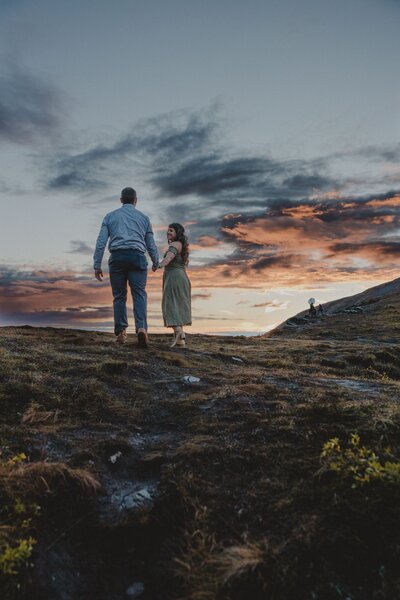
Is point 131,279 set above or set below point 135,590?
above

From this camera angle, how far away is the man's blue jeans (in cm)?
1227

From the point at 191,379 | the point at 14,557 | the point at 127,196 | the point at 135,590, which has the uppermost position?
the point at 127,196

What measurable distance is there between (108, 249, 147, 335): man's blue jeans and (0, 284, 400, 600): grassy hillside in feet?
18.5

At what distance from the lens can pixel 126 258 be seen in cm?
1222

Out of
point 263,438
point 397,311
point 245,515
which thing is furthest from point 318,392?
point 397,311

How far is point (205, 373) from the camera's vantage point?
966 centimetres

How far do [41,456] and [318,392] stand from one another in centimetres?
452

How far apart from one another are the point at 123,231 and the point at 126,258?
0.81m

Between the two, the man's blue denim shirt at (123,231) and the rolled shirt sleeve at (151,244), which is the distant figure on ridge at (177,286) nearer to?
the rolled shirt sleeve at (151,244)

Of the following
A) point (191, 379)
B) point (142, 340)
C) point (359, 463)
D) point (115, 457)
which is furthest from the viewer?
point (142, 340)

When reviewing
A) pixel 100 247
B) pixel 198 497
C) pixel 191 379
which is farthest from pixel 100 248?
pixel 198 497

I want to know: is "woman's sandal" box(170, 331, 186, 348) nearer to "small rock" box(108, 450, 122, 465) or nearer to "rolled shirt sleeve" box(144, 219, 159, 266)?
"rolled shirt sleeve" box(144, 219, 159, 266)

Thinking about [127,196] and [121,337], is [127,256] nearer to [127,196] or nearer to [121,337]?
[127,196]

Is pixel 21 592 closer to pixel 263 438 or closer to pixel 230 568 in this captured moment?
pixel 230 568
